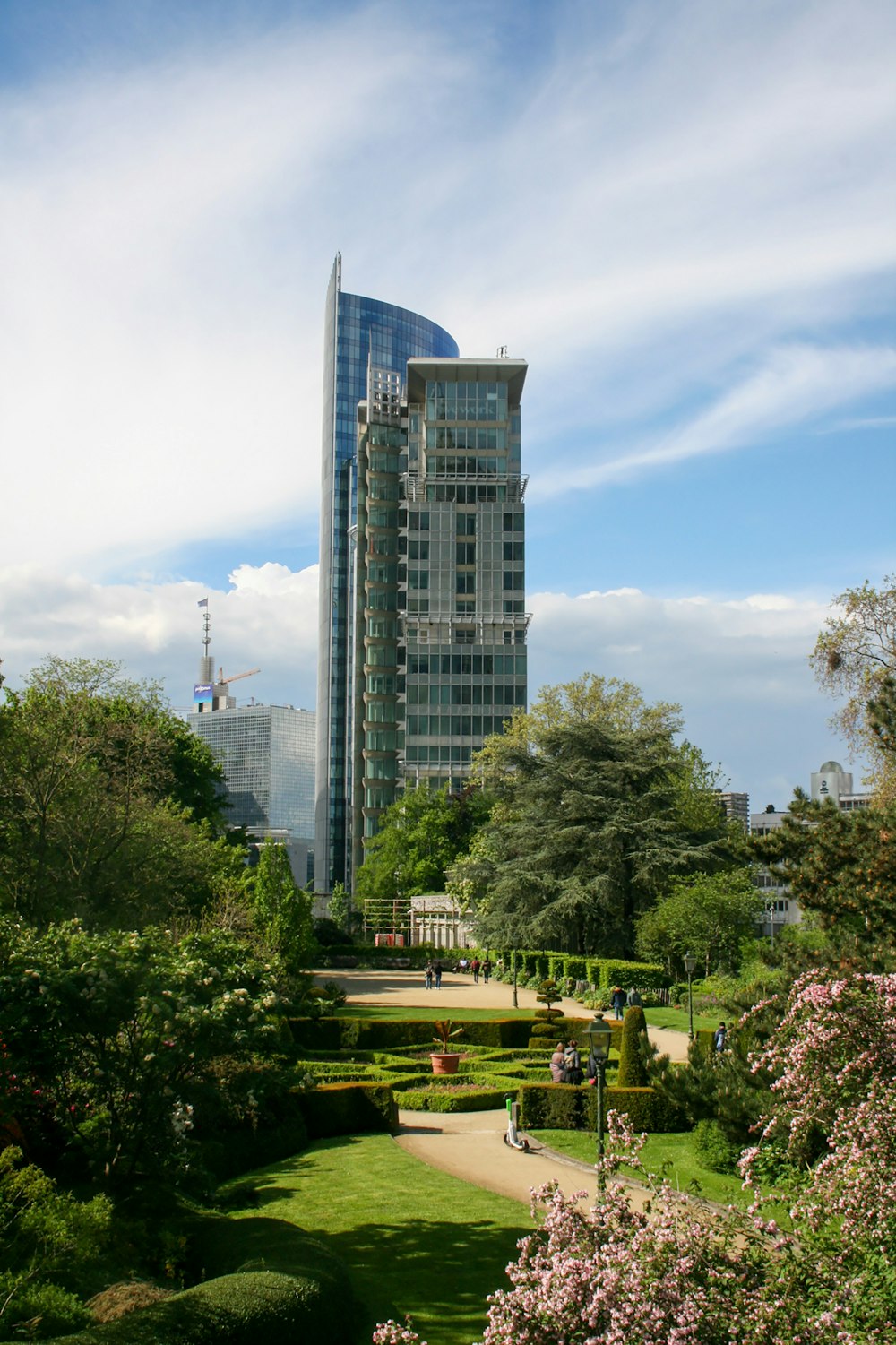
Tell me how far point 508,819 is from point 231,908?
90.8ft

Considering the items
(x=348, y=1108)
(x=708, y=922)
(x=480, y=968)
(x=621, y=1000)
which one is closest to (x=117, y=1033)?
(x=348, y=1108)

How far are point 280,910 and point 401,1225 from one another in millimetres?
21094

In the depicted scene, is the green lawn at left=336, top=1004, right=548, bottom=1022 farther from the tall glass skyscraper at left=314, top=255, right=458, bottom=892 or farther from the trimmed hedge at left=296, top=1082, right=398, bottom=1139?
the tall glass skyscraper at left=314, top=255, right=458, bottom=892

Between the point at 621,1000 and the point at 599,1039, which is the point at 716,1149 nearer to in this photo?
the point at 599,1039

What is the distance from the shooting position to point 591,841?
46.4 m

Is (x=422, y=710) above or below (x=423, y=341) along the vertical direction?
below

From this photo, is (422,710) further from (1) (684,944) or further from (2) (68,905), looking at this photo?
(2) (68,905)

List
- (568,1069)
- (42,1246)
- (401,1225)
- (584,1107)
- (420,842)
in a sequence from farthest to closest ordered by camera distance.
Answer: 1. (420,842)
2. (568,1069)
3. (584,1107)
4. (401,1225)
5. (42,1246)

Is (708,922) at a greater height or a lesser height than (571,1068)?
greater

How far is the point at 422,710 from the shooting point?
81062 mm

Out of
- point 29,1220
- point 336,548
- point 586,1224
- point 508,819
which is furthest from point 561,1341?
point 336,548

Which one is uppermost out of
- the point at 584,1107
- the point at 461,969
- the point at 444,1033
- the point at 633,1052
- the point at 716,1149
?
the point at 633,1052

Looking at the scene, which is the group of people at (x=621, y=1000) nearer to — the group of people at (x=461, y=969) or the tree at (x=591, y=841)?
the tree at (x=591, y=841)

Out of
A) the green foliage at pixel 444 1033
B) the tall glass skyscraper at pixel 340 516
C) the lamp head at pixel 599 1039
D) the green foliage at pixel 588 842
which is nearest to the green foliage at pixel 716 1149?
the lamp head at pixel 599 1039
